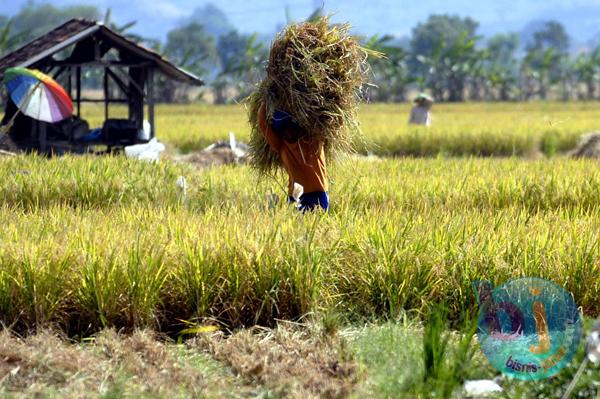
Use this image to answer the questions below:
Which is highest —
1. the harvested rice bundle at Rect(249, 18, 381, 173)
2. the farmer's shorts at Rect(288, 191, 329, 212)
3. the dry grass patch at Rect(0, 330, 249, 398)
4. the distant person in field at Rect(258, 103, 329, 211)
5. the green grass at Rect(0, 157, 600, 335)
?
the harvested rice bundle at Rect(249, 18, 381, 173)

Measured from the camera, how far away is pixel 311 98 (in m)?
5.95

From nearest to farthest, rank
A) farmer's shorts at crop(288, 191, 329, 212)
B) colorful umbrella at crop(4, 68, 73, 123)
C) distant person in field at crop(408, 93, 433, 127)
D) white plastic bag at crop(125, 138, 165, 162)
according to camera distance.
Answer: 1. farmer's shorts at crop(288, 191, 329, 212)
2. colorful umbrella at crop(4, 68, 73, 123)
3. white plastic bag at crop(125, 138, 165, 162)
4. distant person in field at crop(408, 93, 433, 127)

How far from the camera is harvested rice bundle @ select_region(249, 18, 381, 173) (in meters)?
5.98

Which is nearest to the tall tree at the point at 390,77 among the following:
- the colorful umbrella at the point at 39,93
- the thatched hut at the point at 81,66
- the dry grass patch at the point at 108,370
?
the thatched hut at the point at 81,66

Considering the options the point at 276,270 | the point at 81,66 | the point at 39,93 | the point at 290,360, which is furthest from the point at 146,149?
the point at 290,360

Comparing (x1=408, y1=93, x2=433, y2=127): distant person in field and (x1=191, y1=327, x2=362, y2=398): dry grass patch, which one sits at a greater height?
(x1=408, y1=93, x2=433, y2=127): distant person in field

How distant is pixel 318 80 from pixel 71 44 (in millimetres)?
9344

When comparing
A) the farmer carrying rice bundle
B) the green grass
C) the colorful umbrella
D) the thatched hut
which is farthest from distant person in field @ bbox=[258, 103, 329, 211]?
the thatched hut

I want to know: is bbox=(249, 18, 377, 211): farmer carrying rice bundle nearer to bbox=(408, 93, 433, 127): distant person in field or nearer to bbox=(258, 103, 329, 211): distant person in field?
bbox=(258, 103, 329, 211): distant person in field

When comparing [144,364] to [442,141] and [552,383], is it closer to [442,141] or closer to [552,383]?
[552,383]

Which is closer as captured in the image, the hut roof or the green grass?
the green grass

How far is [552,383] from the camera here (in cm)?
394

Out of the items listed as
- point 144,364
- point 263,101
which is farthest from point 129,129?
point 144,364

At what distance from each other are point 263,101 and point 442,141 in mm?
12630
